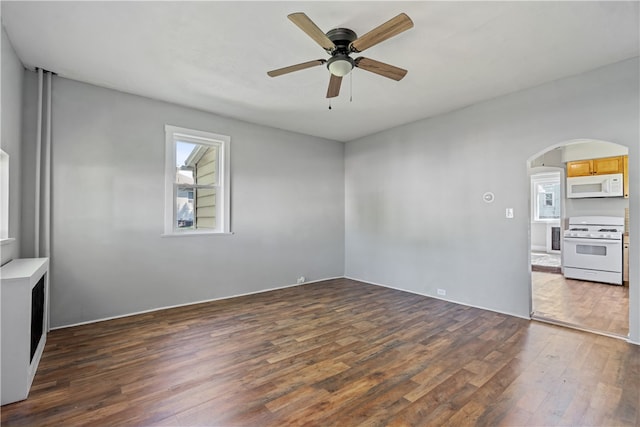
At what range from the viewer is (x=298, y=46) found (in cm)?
→ 266

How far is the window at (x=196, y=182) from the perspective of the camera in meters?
4.00

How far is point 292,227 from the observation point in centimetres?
531

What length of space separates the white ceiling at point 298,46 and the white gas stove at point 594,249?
3.71 m

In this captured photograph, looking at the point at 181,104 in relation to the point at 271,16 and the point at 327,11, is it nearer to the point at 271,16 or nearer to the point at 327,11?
the point at 271,16

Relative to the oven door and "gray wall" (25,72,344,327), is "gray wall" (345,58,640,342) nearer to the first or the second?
"gray wall" (25,72,344,327)

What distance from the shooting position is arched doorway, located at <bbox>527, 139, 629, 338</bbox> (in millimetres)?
3479

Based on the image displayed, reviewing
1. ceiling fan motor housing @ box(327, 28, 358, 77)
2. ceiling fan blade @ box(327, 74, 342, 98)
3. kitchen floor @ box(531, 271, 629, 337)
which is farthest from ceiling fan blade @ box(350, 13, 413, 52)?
kitchen floor @ box(531, 271, 629, 337)

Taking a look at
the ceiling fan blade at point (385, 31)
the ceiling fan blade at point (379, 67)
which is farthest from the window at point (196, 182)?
the ceiling fan blade at point (385, 31)

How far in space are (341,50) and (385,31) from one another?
47 centimetres

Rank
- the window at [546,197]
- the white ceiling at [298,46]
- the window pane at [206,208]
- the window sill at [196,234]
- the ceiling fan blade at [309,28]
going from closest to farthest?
the ceiling fan blade at [309,28] → the white ceiling at [298,46] → the window sill at [196,234] → the window pane at [206,208] → the window at [546,197]

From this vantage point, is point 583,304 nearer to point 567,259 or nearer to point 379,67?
point 567,259

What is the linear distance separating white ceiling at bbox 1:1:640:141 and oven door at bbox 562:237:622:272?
12.2 ft

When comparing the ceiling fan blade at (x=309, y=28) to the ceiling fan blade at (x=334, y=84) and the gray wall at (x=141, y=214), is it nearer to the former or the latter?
the ceiling fan blade at (x=334, y=84)

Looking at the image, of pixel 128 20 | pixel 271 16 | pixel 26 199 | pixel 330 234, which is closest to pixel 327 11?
pixel 271 16
